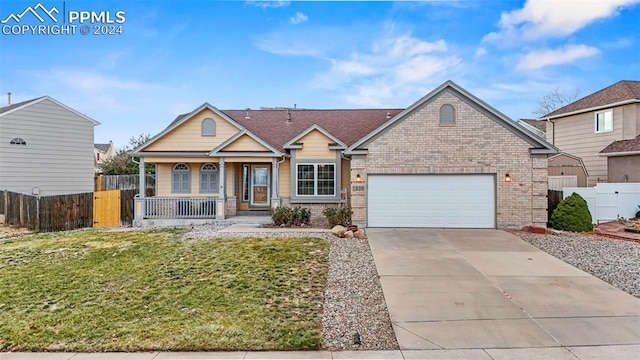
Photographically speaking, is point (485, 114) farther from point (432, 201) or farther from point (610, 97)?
point (610, 97)

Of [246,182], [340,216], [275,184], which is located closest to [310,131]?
[275,184]

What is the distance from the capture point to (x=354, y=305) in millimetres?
5906

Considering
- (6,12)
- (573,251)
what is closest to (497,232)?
(573,251)

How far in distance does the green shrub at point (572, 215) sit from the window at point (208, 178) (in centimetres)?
1428

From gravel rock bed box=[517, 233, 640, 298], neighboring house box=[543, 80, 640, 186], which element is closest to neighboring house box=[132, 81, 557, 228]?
gravel rock bed box=[517, 233, 640, 298]

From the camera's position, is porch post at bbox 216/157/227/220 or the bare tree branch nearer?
porch post at bbox 216/157/227/220

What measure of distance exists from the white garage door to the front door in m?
5.92

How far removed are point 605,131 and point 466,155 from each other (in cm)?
1068

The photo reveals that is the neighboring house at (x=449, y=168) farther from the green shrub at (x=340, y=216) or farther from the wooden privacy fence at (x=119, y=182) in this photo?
the wooden privacy fence at (x=119, y=182)

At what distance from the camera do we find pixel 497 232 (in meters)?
12.5

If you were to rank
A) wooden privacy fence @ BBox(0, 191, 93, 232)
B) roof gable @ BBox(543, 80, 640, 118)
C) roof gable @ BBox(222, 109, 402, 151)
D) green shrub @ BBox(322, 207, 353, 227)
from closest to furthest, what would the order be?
green shrub @ BBox(322, 207, 353, 227), wooden privacy fence @ BBox(0, 191, 93, 232), roof gable @ BBox(543, 80, 640, 118), roof gable @ BBox(222, 109, 402, 151)

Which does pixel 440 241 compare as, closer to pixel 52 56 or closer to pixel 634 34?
pixel 634 34

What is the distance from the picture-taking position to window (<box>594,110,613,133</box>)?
18.3m

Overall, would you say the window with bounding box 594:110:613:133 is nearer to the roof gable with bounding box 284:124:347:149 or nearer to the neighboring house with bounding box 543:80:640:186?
the neighboring house with bounding box 543:80:640:186
